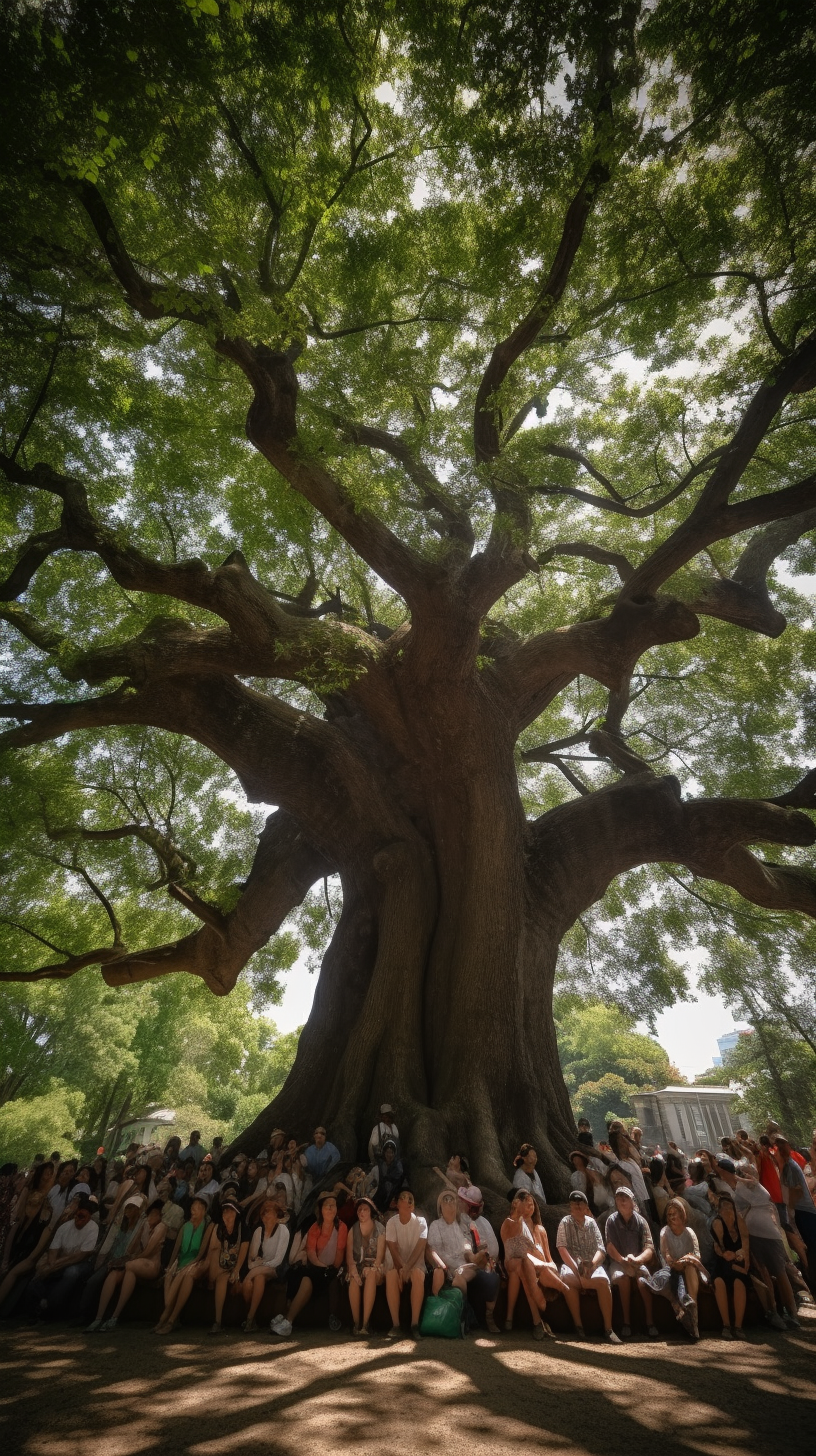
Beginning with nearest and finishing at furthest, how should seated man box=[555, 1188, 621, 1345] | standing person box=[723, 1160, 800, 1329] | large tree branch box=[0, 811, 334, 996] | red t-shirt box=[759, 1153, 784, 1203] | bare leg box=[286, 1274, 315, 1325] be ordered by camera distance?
seated man box=[555, 1188, 621, 1345]
bare leg box=[286, 1274, 315, 1325]
standing person box=[723, 1160, 800, 1329]
red t-shirt box=[759, 1153, 784, 1203]
large tree branch box=[0, 811, 334, 996]

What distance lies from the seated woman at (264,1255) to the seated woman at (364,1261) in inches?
19.3

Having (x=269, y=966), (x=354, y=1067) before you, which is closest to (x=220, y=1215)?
(x=354, y=1067)

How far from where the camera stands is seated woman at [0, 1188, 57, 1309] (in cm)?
487

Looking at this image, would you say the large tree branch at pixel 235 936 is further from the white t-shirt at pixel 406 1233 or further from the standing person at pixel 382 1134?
the white t-shirt at pixel 406 1233

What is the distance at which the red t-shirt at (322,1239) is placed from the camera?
4.49 m

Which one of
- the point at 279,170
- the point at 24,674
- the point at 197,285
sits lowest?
the point at 24,674

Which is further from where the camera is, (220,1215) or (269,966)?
(269,966)

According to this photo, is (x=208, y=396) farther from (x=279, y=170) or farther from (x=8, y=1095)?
(x=8, y=1095)

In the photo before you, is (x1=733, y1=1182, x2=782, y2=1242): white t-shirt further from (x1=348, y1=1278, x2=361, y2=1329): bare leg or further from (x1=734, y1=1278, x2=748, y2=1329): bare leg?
(x1=348, y1=1278, x2=361, y2=1329): bare leg

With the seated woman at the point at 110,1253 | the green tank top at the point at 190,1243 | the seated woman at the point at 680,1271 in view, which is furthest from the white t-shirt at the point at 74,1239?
the seated woman at the point at 680,1271

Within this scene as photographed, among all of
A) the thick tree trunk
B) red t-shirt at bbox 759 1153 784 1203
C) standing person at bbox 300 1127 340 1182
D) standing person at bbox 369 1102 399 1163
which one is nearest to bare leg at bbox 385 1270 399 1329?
the thick tree trunk

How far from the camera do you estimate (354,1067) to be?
6668 millimetres

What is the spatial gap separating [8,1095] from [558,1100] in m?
21.1

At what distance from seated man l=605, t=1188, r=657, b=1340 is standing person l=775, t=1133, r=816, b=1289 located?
1.77 m
